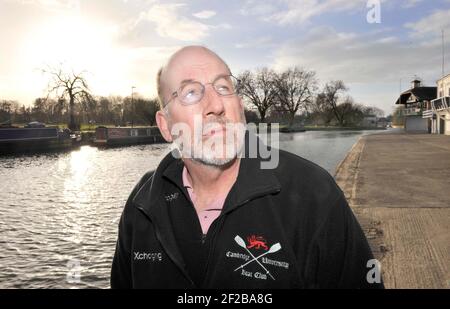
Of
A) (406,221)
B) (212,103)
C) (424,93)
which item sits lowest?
(406,221)

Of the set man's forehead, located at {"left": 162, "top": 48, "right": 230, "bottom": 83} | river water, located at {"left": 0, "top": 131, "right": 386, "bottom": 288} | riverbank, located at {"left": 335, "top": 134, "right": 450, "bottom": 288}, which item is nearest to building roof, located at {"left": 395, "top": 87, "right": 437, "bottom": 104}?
riverbank, located at {"left": 335, "top": 134, "right": 450, "bottom": 288}

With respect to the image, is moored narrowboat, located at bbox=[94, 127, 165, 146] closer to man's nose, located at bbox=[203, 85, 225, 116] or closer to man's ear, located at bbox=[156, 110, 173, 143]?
man's ear, located at bbox=[156, 110, 173, 143]

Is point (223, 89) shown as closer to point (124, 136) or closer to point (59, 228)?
point (59, 228)

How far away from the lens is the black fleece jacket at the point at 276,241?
1.93 metres

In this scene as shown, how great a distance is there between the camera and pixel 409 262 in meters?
5.21

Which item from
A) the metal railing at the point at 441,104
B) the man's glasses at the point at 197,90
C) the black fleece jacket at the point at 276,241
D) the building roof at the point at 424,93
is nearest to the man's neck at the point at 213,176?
the black fleece jacket at the point at 276,241

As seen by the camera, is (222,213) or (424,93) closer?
(222,213)

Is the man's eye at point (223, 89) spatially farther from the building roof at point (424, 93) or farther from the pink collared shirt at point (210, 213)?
the building roof at point (424, 93)

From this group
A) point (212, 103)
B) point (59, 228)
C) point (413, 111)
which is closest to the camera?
point (212, 103)

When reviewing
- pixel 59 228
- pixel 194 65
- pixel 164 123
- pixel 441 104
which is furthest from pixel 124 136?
pixel 194 65

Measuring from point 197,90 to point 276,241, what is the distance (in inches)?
39.2

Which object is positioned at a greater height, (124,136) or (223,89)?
(223,89)

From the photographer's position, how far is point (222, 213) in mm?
2059
